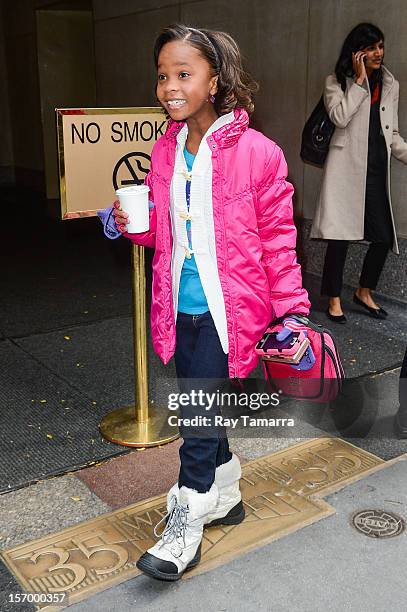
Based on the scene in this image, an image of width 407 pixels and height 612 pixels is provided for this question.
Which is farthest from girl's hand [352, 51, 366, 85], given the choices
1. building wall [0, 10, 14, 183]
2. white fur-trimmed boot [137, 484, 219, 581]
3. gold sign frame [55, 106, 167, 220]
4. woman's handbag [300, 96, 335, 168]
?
building wall [0, 10, 14, 183]

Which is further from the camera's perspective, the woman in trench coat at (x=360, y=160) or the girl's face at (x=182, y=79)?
the woman in trench coat at (x=360, y=160)

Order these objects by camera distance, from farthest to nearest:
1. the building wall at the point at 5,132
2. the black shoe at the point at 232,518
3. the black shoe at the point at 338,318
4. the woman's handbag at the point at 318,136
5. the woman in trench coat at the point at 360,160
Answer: the building wall at the point at 5,132 → the black shoe at the point at 338,318 → the woman's handbag at the point at 318,136 → the woman in trench coat at the point at 360,160 → the black shoe at the point at 232,518

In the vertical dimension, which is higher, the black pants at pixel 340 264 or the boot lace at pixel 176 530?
the black pants at pixel 340 264

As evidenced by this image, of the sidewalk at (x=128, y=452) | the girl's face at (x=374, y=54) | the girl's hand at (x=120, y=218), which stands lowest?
the sidewalk at (x=128, y=452)

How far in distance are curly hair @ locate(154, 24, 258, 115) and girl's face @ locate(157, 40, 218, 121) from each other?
0.02 meters

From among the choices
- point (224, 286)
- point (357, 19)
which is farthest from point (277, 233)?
point (357, 19)

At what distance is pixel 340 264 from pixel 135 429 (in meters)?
2.57

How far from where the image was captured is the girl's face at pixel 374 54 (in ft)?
17.1

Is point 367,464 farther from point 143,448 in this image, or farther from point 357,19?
point 357,19

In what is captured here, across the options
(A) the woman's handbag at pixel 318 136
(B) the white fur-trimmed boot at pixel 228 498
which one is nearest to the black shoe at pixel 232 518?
(B) the white fur-trimmed boot at pixel 228 498

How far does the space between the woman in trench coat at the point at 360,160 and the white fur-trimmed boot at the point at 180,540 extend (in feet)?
10.5

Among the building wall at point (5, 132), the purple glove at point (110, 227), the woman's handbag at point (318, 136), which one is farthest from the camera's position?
the building wall at point (5, 132)

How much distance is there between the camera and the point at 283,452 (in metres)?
3.63

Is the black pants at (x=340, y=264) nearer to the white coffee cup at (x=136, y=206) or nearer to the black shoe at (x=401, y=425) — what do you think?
the black shoe at (x=401, y=425)
